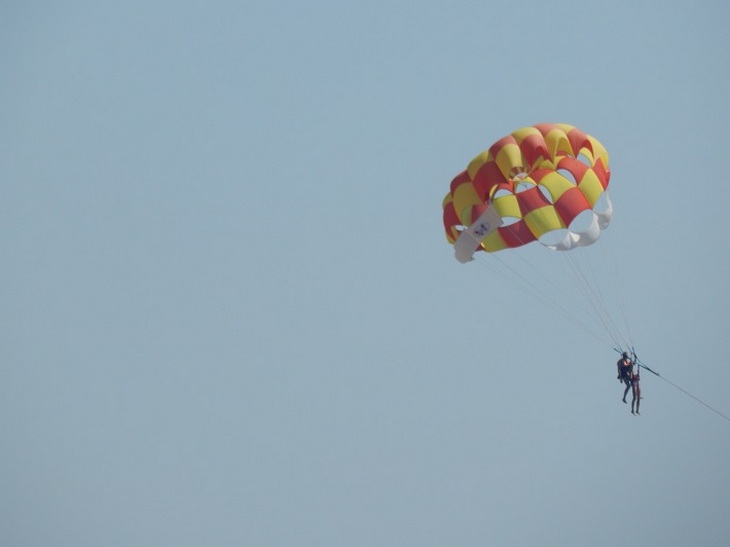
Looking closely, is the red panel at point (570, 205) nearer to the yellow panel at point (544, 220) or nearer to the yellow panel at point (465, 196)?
the yellow panel at point (544, 220)

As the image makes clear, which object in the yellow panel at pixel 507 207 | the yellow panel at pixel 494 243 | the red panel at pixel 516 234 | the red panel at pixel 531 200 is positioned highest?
the red panel at pixel 531 200

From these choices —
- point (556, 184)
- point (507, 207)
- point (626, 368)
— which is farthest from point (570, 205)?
point (626, 368)

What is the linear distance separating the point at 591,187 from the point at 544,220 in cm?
110

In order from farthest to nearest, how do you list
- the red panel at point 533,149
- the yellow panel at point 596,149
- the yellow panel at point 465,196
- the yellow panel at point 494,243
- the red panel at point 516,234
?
the yellow panel at point 494,243 → the red panel at point 516,234 → the yellow panel at point 596,149 → the yellow panel at point 465,196 → the red panel at point 533,149

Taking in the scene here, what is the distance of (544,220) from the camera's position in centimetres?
3638

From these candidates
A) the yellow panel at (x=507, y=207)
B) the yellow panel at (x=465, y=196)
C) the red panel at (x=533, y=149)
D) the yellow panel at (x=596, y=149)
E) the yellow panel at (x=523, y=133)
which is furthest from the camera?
the yellow panel at (x=507, y=207)

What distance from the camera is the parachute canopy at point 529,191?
3575 centimetres

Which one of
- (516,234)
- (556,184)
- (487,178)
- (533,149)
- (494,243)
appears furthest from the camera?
(494,243)

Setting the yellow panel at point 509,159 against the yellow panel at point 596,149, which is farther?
the yellow panel at point 596,149

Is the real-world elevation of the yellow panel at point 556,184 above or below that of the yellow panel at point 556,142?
below

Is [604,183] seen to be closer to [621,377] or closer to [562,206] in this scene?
[562,206]

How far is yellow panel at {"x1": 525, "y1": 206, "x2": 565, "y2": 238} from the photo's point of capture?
36.3m

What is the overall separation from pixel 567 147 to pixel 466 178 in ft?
6.67

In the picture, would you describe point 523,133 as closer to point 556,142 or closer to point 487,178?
point 556,142
